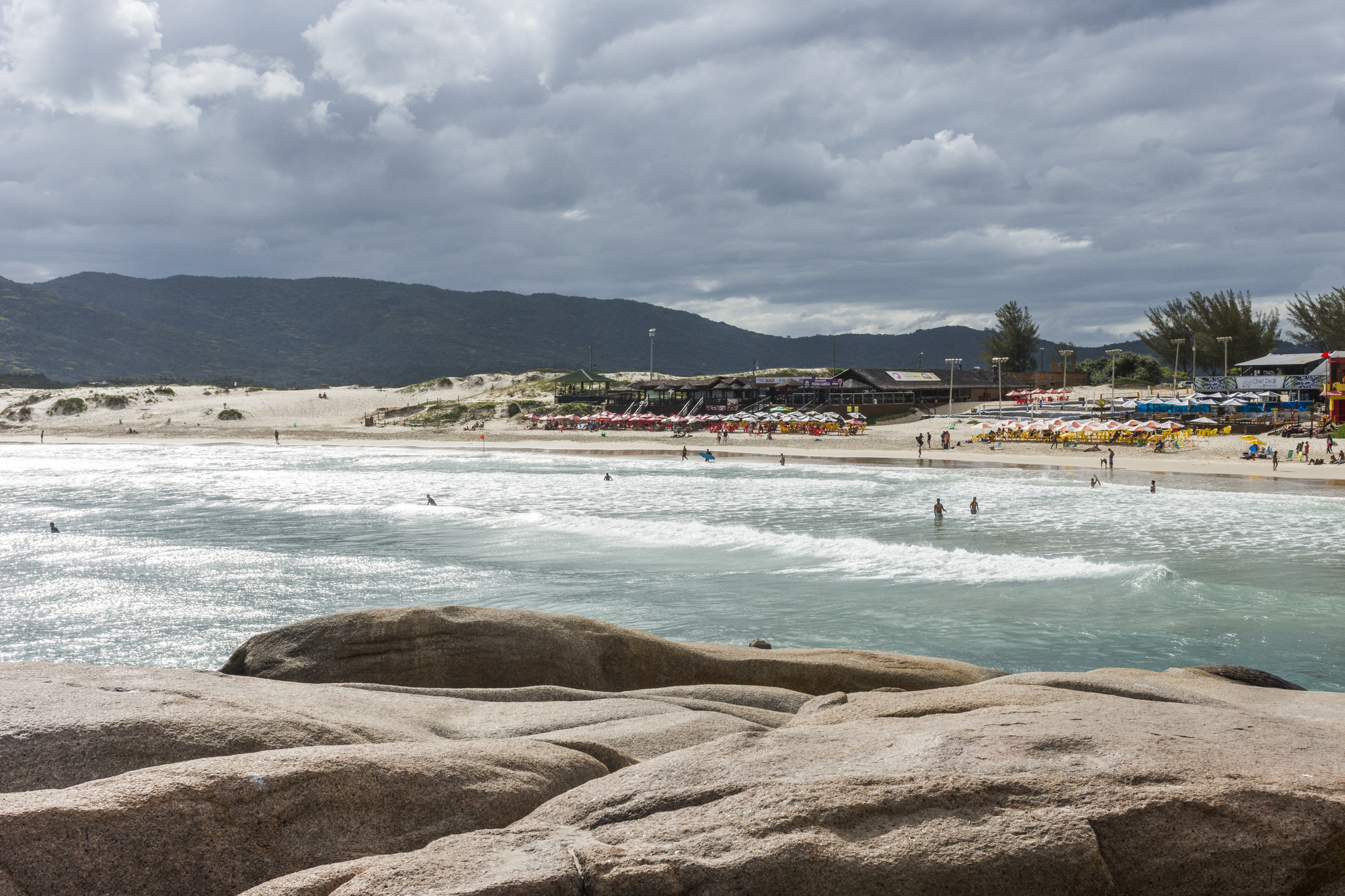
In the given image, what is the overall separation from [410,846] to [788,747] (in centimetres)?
188

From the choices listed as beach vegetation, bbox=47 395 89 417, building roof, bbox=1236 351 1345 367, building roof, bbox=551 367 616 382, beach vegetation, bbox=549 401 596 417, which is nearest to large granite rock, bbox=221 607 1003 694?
beach vegetation, bbox=549 401 596 417

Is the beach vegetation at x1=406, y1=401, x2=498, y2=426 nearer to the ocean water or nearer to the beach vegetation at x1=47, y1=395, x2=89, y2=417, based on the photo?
the beach vegetation at x1=47, y1=395, x2=89, y2=417

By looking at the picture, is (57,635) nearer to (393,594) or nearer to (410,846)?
(393,594)

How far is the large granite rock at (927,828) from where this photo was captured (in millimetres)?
3160

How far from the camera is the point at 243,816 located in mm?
3641

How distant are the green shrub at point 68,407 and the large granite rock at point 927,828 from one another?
342ft

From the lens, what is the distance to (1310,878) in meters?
3.35

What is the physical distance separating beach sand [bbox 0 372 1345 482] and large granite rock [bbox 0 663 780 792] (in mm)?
41137

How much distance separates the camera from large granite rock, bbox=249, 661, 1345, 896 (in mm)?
3160

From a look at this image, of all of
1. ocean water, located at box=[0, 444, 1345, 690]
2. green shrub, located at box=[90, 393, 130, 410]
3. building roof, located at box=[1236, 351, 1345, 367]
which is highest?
building roof, located at box=[1236, 351, 1345, 367]

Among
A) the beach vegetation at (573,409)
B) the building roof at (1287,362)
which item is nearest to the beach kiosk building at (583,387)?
the beach vegetation at (573,409)

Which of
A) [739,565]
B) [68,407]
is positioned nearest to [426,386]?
[68,407]

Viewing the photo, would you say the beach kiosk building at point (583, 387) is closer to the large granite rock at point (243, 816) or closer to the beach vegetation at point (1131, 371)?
the beach vegetation at point (1131, 371)

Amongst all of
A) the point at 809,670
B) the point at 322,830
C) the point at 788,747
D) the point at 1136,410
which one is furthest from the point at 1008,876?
the point at 1136,410
